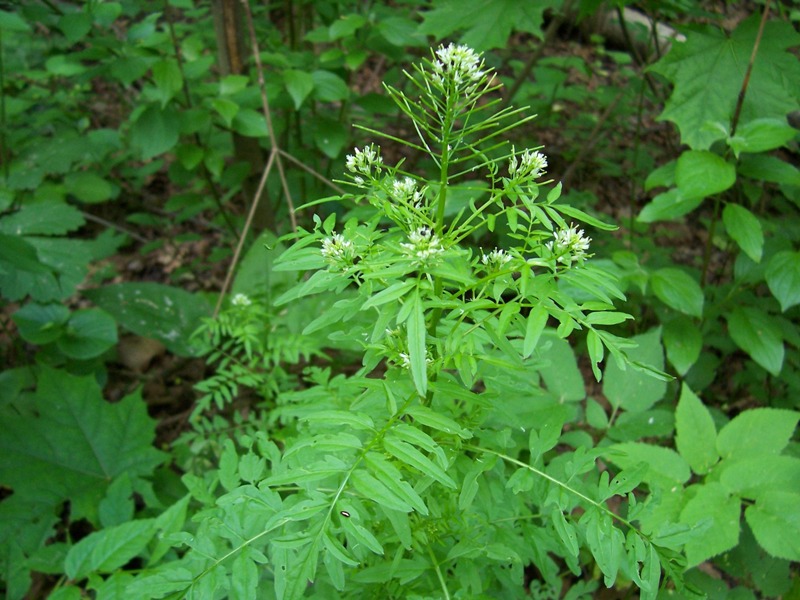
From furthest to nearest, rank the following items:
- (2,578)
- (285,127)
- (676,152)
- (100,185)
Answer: (676,152), (100,185), (285,127), (2,578)

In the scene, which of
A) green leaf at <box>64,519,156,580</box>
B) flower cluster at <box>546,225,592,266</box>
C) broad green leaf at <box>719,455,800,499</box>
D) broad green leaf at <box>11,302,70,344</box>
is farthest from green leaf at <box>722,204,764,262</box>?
broad green leaf at <box>11,302,70,344</box>

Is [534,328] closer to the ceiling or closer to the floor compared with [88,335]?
closer to the ceiling

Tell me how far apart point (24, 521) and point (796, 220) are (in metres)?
2.88

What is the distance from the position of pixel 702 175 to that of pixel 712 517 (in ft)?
3.03

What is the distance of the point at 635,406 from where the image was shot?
5.77 feet

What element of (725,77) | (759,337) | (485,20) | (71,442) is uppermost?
(485,20)

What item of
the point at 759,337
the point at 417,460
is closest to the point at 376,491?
the point at 417,460

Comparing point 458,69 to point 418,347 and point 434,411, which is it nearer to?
point 418,347

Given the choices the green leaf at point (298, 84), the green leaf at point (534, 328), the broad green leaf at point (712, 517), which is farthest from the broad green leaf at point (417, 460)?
the green leaf at point (298, 84)

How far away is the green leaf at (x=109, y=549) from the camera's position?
1463 millimetres

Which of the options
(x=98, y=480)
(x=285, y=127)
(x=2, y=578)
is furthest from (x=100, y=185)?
(x=2, y=578)

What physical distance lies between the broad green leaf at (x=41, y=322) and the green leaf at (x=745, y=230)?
2361mm

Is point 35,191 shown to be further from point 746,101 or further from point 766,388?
point 766,388

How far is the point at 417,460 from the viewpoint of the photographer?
0.79m
